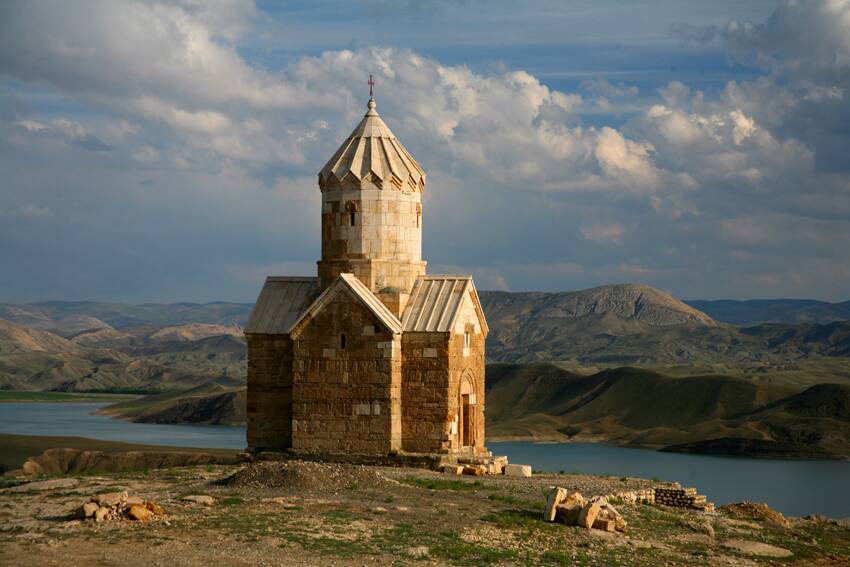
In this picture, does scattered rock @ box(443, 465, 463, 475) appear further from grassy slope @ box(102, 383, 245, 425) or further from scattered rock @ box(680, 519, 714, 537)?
grassy slope @ box(102, 383, 245, 425)

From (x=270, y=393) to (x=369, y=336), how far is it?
2825 mm

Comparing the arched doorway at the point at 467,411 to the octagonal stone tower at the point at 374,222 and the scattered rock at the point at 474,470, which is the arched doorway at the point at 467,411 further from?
the octagonal stone tower at the point at 374,222

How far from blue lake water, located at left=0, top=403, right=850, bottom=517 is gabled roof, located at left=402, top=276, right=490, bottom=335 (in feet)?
79.5

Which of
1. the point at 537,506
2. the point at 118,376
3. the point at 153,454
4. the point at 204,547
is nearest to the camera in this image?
the point at 204,547

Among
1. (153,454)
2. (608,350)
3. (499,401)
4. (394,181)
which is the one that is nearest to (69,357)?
(608,350)

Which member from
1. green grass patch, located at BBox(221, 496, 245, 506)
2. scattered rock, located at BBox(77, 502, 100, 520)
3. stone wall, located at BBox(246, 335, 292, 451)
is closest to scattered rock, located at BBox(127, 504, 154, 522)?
scattered rock, located at BBox(77, 502, 100, 520)

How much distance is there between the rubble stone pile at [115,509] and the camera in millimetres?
Answer: 16594

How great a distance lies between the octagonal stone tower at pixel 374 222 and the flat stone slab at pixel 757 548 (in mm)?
9042

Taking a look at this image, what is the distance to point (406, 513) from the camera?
18.0 metres

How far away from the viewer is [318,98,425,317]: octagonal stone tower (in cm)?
2550

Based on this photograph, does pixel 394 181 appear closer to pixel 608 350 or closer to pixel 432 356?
pixel 432 356

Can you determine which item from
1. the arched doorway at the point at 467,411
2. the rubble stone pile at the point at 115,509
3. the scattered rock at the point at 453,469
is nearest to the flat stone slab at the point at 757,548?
the scattered rock at the point at 453,469

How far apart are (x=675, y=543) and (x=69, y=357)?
15237 cm

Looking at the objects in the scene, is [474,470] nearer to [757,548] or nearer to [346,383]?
[346,383]
